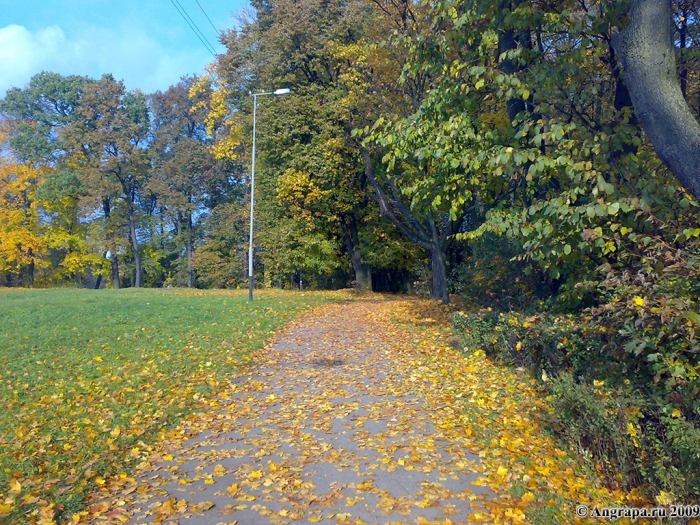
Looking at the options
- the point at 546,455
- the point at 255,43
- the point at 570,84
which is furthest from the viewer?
the point at 255,43

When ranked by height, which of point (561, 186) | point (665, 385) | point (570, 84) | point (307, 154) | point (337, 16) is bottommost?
point (665, 385)

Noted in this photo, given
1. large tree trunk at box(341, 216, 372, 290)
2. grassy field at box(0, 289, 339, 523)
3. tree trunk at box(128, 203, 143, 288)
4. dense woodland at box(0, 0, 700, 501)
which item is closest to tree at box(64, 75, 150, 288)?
tree trunk at box(128, 203, 143, 288)

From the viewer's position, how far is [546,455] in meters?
5.73

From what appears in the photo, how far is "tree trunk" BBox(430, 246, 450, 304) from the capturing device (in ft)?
56.9

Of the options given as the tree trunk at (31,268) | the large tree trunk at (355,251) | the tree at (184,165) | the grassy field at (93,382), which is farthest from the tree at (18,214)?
the grassy field at (93,382)

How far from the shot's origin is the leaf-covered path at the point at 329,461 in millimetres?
4590

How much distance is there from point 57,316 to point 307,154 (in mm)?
12009

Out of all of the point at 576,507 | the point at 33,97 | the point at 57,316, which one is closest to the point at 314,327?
the point at 57,316

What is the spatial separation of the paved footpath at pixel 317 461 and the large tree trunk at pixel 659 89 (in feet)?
12.0

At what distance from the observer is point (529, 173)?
7.24 metres

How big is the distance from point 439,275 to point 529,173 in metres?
12.2

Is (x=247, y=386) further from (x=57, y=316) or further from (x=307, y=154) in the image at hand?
(x=307, y=154)

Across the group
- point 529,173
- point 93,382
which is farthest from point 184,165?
point 529,173

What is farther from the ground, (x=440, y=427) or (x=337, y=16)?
(x=337, y=16)
